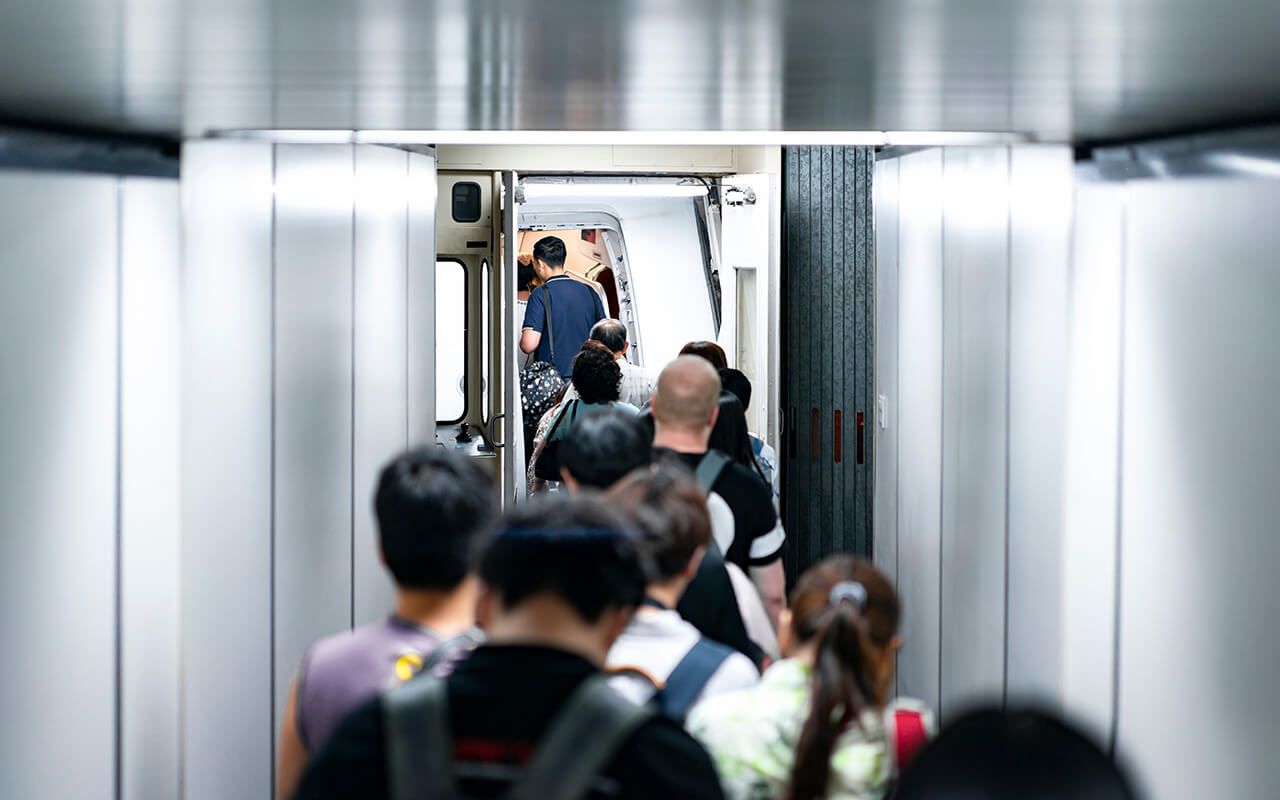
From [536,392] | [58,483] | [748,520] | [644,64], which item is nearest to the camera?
[644,64]

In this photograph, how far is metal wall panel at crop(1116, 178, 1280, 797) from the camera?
3.09m

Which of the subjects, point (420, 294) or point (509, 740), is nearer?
point (509, 740)

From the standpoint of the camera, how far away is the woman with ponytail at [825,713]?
204 centimetres

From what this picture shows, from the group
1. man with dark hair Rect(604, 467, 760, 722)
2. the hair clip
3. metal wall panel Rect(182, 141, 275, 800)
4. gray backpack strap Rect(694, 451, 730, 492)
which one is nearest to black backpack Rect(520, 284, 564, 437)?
metal wall panel Rect(182, 141, 275, 800)

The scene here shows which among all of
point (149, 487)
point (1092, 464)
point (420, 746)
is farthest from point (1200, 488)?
point (149, 487)

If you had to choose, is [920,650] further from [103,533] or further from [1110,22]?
[1110,22]

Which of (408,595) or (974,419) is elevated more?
(974,419)

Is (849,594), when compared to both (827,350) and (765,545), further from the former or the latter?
(827,350)

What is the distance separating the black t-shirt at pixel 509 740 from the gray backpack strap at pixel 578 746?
16 mm

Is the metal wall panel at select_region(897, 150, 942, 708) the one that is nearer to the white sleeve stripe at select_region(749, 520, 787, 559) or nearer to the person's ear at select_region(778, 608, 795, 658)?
the white sleeve stripe at select_region(749, 520, 787, 559)

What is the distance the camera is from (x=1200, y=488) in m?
3.38

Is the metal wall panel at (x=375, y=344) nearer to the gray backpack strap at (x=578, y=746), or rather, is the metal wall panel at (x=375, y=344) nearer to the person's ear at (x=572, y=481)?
the person's ear at (x=572, y=481)

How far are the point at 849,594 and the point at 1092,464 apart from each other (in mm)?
2001

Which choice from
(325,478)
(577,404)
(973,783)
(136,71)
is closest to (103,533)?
(325,478)
